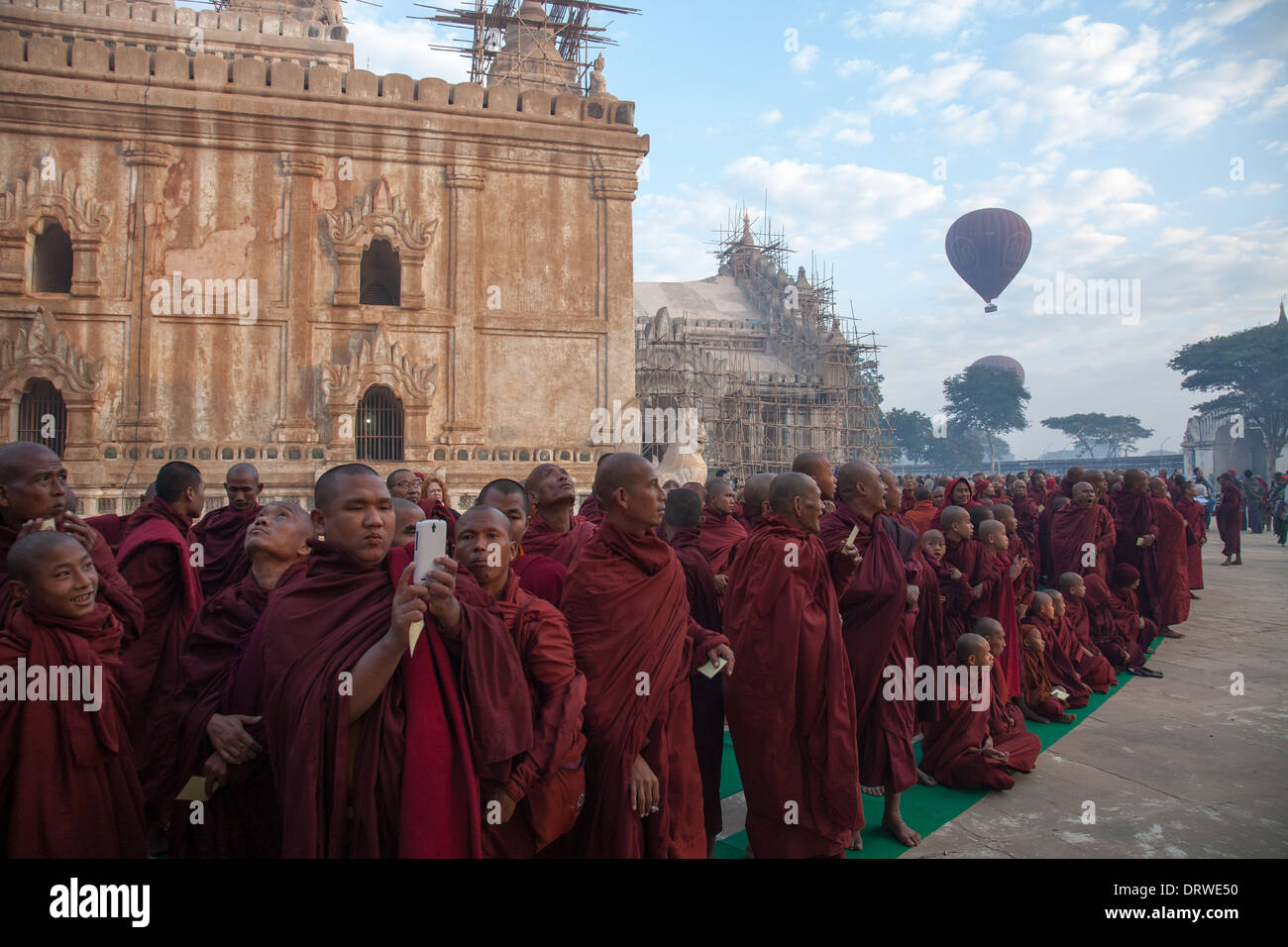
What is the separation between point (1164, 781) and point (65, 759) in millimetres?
6558

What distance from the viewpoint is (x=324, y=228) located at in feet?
54.5

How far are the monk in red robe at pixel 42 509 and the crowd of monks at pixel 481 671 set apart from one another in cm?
1

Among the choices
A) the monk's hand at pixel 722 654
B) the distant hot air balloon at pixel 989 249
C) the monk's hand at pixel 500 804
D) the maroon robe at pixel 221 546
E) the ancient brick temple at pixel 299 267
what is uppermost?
the distant hot air balloon at pixel 989 249

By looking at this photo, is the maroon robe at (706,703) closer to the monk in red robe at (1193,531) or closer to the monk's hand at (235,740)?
the monk's hand at (235,740)

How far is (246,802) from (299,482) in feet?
46.8

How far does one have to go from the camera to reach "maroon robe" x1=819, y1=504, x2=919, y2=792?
446cm

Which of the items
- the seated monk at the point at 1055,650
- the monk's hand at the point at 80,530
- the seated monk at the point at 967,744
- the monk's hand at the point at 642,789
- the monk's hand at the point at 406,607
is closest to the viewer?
the monk's hand at the point at 406,607

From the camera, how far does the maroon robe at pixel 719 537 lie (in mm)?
5501

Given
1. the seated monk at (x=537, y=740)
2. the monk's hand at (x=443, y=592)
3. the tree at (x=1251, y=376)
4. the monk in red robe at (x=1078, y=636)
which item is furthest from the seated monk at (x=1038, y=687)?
the tree at (x=1251, y=376)

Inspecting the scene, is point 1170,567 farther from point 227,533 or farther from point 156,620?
point 156,620

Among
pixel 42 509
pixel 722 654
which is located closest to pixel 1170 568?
pixel 722 654

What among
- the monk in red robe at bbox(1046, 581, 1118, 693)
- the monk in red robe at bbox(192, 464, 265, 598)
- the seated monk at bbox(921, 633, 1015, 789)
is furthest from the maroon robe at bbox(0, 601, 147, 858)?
the monk in red robe at bbox(1046, 581, 1118, 693)

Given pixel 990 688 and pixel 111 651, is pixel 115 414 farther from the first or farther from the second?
pixel 990 688
